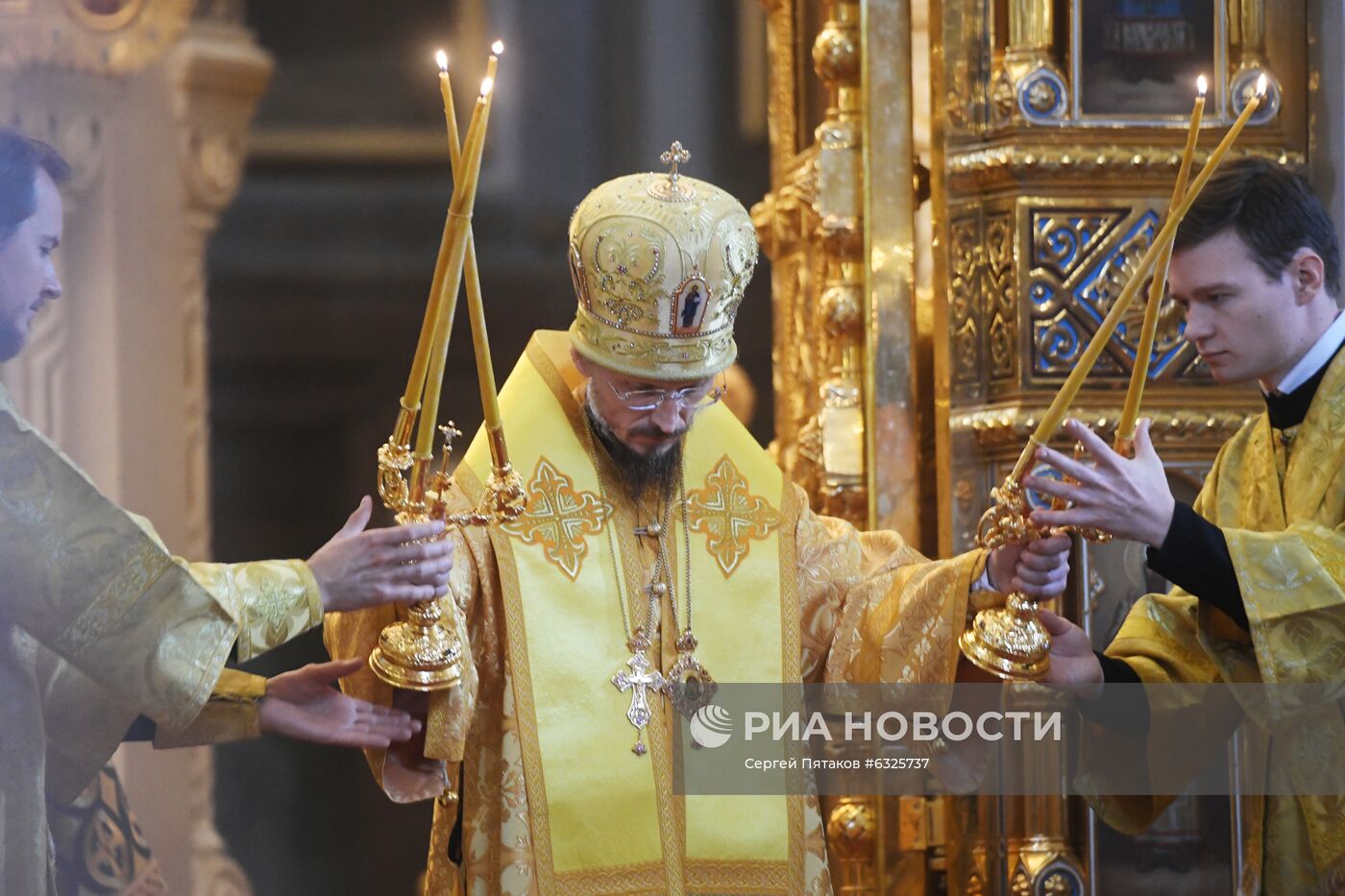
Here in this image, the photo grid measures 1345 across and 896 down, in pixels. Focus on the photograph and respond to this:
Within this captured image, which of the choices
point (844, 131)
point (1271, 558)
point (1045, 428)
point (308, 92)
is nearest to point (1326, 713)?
point (1271, 558)

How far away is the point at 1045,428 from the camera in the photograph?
129 inches

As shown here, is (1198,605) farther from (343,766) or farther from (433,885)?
(343,766)

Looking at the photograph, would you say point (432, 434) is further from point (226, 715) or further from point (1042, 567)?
point (1042, 567)

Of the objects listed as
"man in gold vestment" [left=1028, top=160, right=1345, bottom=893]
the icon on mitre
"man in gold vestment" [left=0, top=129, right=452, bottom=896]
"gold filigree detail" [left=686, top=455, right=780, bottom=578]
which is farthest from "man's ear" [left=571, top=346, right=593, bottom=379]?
"man in gold vestment" [left=1028, top=160, right=1345, bottom=893]

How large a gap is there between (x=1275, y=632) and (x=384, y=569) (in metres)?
1.58

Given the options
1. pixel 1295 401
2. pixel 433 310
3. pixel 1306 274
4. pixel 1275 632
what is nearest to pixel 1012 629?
pixel 1275 632

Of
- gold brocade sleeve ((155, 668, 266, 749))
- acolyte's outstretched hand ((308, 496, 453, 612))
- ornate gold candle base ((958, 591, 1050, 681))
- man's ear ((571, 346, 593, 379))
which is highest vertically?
man's ear ((571, 346, 593, 379))

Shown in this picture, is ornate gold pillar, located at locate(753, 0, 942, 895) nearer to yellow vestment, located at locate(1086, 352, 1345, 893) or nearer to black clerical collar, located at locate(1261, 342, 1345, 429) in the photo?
yellow vestment, located at locate(1086, 352, 1345, 893)

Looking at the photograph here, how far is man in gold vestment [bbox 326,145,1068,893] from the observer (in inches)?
143

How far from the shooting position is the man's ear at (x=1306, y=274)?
3.75 metres

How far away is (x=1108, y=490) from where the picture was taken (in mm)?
3350

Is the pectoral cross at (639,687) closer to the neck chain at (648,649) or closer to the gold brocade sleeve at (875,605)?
the neck chain at (648,649)

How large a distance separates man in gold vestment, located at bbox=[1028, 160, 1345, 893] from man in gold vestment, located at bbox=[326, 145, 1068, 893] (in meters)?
0.42

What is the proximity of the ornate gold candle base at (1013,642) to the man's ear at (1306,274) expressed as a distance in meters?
0.85
